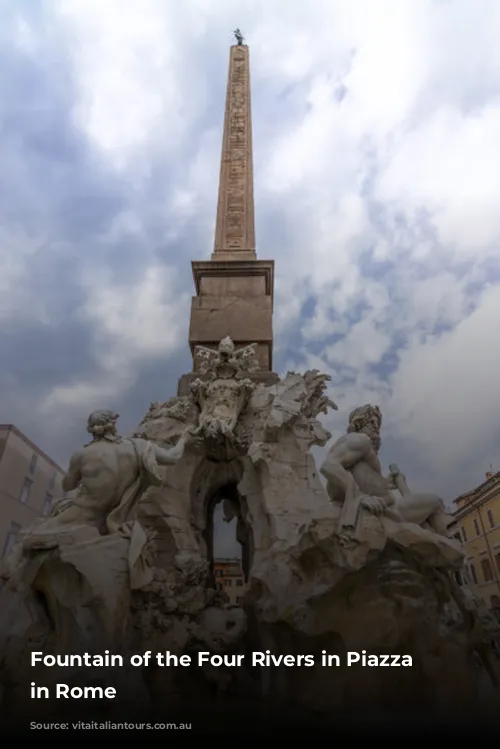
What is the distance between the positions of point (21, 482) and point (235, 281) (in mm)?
4406

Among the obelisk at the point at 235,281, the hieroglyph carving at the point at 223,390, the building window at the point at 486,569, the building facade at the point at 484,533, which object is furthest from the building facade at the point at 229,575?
the building window at the point at 486,569

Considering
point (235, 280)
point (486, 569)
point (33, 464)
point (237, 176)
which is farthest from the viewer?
point (486, 569)

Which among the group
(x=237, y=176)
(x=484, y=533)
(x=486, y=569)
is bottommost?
(x=486, y=569)

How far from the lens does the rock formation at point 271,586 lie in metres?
4.16

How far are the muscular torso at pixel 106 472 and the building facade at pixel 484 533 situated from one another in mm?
10025

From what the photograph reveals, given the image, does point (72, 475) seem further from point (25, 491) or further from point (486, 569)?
point (486, 569)

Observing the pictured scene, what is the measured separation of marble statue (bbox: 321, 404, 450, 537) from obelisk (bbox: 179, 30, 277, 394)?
1.75 m

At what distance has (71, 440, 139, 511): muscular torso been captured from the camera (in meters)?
4.74

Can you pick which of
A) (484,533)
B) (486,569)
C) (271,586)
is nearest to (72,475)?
(271,586)

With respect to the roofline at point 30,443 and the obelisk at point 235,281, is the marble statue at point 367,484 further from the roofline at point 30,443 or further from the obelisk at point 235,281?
the roofline at point 30,443

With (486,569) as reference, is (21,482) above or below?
below

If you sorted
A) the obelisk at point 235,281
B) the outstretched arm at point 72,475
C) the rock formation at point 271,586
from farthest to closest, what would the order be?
the obelisk at point 235,281
the outstretched arm at point 72,475
the rock formation at point 271,586

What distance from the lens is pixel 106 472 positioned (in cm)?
477

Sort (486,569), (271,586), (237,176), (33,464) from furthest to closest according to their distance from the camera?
1. (486,569)
2. (237,176)
3. (33,464)
4. (271,586)
